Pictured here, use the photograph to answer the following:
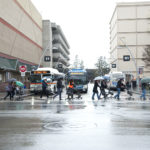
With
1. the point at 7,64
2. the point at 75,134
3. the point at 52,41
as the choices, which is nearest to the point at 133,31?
the point at 52,41

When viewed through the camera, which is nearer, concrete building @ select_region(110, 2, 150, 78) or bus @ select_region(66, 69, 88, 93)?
bus @ select_region(66, 69, 88, 93)

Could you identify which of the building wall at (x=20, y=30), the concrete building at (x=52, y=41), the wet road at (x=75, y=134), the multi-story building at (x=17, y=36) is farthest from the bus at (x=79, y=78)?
the concrete building at (x=52, y=41)

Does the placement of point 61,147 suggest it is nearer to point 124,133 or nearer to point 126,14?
point 124,133

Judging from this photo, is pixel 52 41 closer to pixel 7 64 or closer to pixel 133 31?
pixel 133 31

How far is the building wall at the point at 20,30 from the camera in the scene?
4025cm

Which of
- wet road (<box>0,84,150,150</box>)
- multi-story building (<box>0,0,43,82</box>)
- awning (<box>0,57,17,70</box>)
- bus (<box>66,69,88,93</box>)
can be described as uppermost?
multi-story building (<box>0,0,43,82</box>)

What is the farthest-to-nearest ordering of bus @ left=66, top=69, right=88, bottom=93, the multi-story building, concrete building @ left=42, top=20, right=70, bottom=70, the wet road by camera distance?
concrete building @ left=42, top=20, right=70, bottom=70 < the multi-story building < bus @ left=66, top=69, right=88, bottom=93 < the wet road

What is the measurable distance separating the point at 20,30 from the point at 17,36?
2891 mm

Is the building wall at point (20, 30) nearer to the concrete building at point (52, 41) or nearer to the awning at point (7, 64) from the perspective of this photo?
the awning at point (7, 64)

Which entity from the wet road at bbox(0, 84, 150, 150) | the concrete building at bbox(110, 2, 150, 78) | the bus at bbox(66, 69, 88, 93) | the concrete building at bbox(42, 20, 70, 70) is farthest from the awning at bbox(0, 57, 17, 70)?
the concrete building at bbox(110, 2, 150, 78)

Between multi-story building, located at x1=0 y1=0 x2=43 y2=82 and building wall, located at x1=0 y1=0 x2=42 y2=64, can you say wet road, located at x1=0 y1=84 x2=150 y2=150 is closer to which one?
multi-story building, located at x1=0 y1=0 x2=43 y2=82

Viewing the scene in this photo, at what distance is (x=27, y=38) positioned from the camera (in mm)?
55375

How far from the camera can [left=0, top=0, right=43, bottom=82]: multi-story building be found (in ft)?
128

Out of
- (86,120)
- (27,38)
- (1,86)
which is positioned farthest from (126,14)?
(86,120)
